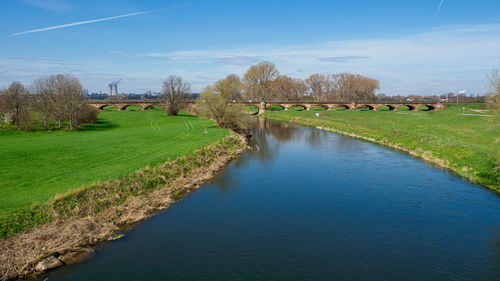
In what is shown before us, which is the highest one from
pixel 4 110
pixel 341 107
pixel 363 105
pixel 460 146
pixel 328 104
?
pixel 328 104

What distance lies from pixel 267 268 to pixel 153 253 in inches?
217

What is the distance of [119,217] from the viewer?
60.5ft

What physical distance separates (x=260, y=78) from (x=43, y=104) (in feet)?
334

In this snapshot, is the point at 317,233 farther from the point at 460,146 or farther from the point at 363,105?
the point at 363,105

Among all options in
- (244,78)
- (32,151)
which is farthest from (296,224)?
(244,78)

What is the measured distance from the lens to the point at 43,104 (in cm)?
4866

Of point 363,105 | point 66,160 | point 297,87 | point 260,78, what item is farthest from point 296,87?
point 66,160

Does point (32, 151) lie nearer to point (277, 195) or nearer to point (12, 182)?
point (12, 182)

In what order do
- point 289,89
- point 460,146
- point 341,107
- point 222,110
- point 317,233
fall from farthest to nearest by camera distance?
point 289,89 < point 341,107 < point 222,110 < point 460,146 < point 317,233

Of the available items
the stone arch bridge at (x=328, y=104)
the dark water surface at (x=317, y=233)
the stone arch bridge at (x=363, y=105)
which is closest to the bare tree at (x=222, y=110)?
the dark water surface at (x=317, y=233)

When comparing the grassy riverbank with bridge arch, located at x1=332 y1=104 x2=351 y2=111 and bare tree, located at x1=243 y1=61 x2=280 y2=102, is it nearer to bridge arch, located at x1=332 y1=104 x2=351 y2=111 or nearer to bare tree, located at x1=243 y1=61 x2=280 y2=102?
bridge arch, located at x1=332 y1=104 x2=351 y2=111

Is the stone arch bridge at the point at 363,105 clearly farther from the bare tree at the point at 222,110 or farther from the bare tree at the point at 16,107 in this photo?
the bare tree at the point at 16,107

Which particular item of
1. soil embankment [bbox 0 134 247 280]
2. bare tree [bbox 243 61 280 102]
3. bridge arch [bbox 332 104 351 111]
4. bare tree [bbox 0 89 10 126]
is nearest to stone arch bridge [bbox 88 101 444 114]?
bridge arch [bbox 332 104 351 111]

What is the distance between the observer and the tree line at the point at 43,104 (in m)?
45.5
